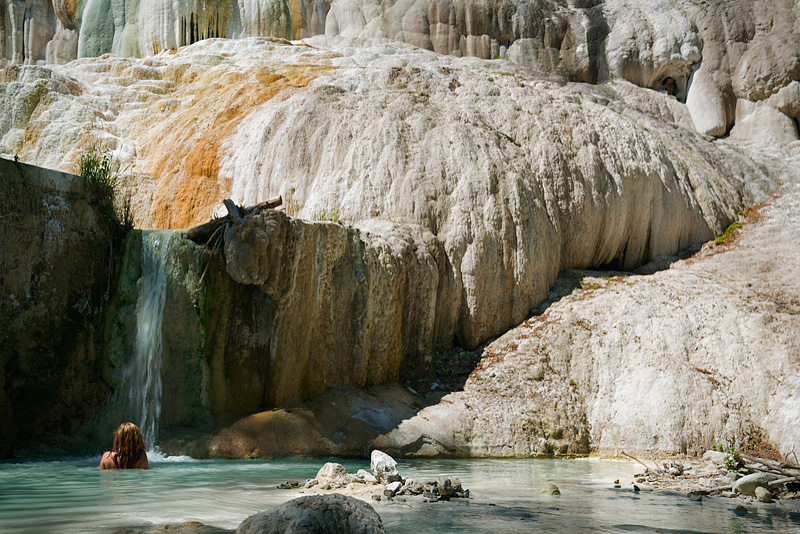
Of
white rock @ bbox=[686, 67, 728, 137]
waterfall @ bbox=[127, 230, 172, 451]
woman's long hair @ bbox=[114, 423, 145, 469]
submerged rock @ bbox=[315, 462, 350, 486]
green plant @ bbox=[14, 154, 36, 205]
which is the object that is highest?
white rock @ bbox=[686, 67, 728, 137]

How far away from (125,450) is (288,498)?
287cm

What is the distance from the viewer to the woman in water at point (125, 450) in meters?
8.32

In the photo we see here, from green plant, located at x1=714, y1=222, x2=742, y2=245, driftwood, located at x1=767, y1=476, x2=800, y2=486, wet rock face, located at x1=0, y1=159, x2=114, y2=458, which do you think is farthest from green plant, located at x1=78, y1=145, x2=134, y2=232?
green plant, located at x1=714, y1=222, x2=742, y2=245

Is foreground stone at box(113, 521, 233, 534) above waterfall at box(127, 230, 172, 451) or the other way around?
the other way around

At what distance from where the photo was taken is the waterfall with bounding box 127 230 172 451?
35.1 feet

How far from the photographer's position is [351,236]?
1276 cm

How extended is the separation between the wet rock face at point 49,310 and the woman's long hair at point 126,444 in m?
2.49

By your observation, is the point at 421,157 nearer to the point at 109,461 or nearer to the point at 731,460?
the point at 731,460

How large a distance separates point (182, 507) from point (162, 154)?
13.7 metres

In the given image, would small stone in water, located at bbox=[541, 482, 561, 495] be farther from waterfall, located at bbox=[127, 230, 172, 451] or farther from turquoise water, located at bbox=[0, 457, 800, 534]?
waterfall, located at bbox=[127, 230, 172, 451]

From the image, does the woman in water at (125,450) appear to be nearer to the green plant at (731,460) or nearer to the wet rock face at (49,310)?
the wet rock face at (49,310)

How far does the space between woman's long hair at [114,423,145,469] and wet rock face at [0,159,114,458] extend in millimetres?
2489

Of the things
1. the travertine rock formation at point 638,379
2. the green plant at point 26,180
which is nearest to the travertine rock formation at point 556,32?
the travertine rock formation at point 638,379

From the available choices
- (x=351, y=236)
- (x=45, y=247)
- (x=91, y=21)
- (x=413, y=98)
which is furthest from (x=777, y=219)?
(x=91, y=21)
